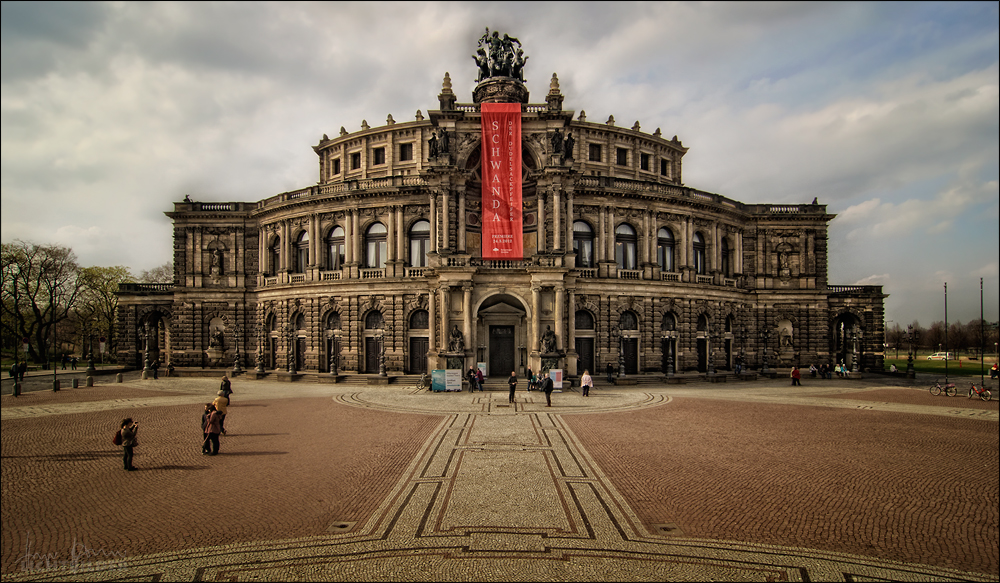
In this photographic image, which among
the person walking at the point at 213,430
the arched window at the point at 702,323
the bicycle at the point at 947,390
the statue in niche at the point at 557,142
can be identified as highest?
the statue in niche at the point at 557,142

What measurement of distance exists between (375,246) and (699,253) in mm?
30229

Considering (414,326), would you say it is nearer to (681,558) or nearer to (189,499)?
(189,499)

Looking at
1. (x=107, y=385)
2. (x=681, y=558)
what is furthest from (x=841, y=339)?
(x=107, y=385)

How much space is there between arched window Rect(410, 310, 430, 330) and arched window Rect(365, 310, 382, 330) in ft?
9.80

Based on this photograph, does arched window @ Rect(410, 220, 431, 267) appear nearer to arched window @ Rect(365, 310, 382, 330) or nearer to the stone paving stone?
arched window @ Rect(365, 310, 382, 330)

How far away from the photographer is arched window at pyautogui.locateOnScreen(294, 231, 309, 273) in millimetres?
43719

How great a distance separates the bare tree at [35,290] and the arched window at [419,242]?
1035 inches

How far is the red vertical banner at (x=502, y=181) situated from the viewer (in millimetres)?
34750

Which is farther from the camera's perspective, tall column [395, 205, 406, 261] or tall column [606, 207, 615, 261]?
tall column [395, 205, 406, 261]

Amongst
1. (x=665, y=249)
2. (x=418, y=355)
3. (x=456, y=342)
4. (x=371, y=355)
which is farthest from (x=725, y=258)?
(x=371, y=355)

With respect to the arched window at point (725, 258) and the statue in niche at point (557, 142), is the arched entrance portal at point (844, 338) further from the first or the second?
the statue in niche at point (557, 142)

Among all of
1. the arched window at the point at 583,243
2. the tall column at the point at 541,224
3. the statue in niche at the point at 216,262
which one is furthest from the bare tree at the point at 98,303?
the arched window at the point at 583,243

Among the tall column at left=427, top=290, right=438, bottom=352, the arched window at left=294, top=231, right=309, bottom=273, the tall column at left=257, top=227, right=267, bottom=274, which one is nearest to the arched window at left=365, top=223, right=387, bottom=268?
the arched window at left=294, top=231, right=309, bottom=273

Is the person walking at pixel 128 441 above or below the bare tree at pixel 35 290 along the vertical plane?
below
